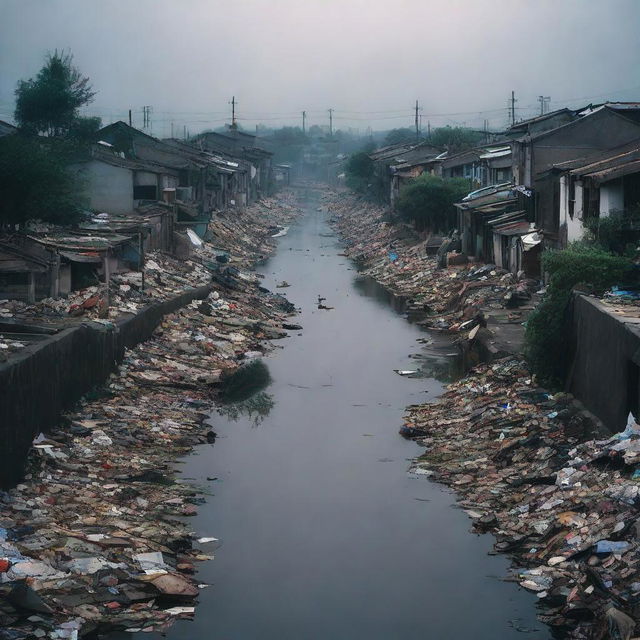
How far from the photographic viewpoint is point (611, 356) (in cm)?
1367

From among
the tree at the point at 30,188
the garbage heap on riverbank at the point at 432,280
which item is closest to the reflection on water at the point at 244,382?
the garbage heap on riverbank at the point at 432,280

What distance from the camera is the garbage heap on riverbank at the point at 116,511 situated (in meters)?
9.46

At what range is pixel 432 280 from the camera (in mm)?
33594

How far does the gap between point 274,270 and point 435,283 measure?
10.1 metres

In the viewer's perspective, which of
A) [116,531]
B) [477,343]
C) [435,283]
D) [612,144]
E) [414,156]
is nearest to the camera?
[116,531]

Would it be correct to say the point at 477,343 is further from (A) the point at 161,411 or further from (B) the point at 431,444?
(A) the point at 161,411

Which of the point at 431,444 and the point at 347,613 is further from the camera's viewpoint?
the point at 431,444

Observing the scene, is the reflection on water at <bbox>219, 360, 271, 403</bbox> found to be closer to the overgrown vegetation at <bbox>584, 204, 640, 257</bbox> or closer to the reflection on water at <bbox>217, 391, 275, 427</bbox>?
the reflection on water at <bbox>217, 391, 275, 427</bbox>

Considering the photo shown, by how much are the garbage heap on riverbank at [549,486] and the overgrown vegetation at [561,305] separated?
1.45 feet

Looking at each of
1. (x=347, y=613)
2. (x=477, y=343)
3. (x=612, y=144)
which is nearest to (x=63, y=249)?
(x=477, y=343)

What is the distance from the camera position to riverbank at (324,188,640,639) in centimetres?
964

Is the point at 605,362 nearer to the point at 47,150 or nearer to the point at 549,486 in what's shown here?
the point at 549,486

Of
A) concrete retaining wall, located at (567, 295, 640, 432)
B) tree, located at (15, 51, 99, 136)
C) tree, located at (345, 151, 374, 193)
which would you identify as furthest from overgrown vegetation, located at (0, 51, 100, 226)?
tree, located at (345, 151, 374, 193)

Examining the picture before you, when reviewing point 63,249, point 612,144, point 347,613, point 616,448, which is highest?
point 612,144
